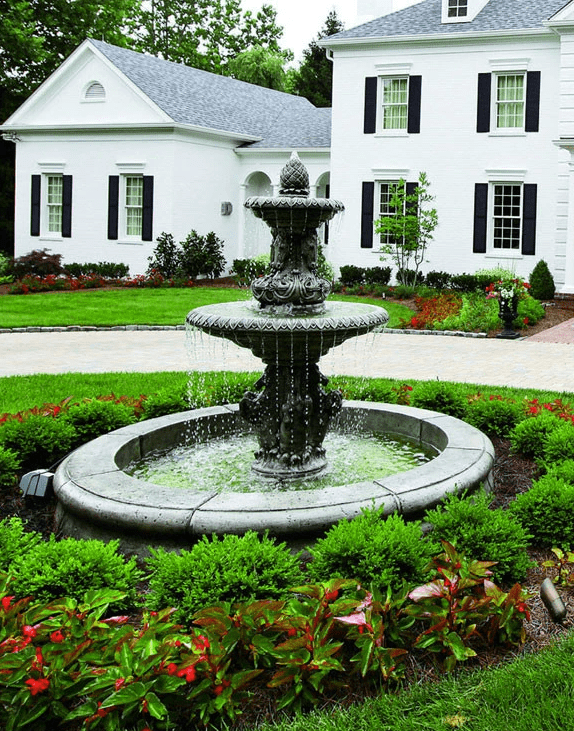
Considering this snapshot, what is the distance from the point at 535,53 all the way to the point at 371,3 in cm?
652

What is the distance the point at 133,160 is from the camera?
27297 millimetres

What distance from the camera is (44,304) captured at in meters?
21.2

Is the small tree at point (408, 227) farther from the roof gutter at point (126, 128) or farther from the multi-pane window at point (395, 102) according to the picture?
the roof gutter at point (126, 128)

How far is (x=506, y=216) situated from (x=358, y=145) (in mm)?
4879

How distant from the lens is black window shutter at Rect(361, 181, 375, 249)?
25.6m

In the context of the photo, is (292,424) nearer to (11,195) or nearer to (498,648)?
(498,648)

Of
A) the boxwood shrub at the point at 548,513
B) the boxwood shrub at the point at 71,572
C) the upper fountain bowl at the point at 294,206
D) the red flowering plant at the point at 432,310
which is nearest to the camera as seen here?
the boxwood shrub at the point at 71,572

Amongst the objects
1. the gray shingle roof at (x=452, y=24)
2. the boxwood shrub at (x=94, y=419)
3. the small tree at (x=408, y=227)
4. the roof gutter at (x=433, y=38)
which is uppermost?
the gray shingle roof at (x=452, y=24)

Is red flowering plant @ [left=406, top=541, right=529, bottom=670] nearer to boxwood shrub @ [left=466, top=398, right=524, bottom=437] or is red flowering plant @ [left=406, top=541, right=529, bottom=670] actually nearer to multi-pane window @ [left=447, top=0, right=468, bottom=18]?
boxwood shrub @ [left=466, top=398, right=524, bottom=437]

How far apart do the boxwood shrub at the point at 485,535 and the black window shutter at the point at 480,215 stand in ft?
65.2

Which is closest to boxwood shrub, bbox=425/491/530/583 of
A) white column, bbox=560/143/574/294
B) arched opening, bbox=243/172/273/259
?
white column, bbox=560/143/574/294

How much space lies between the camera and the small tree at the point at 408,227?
78.3 ft

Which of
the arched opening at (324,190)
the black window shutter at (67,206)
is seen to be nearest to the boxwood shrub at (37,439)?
the arched opening at (324,190)

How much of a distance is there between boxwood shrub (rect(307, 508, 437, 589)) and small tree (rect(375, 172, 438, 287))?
64.3 ft
